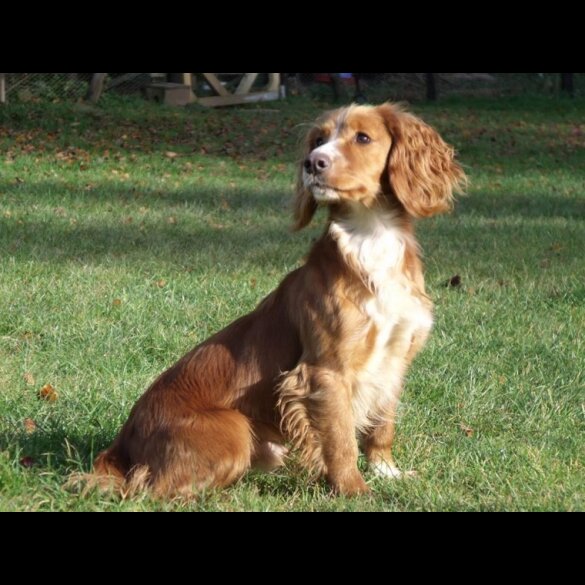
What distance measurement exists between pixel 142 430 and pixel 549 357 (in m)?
2.83

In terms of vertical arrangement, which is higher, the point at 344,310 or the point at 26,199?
the point at 344,310

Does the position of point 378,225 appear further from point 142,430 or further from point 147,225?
point 147,225

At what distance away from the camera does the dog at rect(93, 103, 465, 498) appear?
13.1 feet

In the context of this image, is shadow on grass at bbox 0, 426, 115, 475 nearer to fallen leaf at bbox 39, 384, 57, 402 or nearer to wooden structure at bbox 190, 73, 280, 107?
fallen leaf at bbox 39, 384, 57, 402

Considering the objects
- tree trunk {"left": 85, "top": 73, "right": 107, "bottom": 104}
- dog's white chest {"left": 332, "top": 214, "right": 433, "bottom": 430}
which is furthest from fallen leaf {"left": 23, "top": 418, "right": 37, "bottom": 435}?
tree trunk {"left": 85, "top": 73, "right": 107, "bottom": 104}

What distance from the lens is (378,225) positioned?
4.29 m

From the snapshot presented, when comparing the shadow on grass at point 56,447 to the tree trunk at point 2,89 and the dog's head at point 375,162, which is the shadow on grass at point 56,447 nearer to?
the dog's head at point 375,162

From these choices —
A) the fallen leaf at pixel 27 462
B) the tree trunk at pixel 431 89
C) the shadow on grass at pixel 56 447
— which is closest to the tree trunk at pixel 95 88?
the tree trunk at pixel 431 89

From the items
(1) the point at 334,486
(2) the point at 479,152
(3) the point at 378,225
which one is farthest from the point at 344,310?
(2) the point at 479,152

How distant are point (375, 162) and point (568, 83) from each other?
836 inches

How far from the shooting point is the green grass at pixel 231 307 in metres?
4.26

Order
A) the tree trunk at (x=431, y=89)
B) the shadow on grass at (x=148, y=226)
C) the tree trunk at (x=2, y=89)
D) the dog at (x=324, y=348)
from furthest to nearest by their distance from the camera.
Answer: the tree trunk at (x=431, y=89)
the tree trunk at (x=2, y=89)
the shadow on grass at (x=148, y=226)
the dog at (x=324, y=348)

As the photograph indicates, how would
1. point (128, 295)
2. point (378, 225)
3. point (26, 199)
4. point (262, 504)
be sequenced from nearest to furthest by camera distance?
point (262, 504) < point (378, 225) < point (128, 295) < point (26, 199)

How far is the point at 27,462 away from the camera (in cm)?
421
